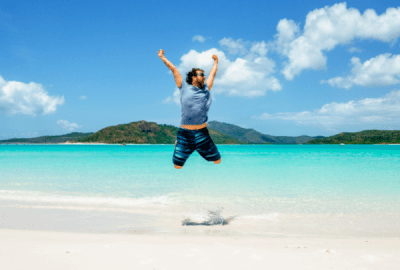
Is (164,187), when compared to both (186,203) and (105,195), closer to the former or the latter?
(105,195)

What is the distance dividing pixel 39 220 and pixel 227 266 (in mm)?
6792

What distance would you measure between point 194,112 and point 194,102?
13 cm

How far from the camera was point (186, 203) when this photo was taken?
38.8 ft

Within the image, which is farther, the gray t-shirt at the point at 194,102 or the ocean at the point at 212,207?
the ocean at the point at 212,207

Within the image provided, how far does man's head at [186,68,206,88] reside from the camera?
3.02 meters

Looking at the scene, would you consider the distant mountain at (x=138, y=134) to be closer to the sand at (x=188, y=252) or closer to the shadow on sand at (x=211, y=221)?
the shadow on sand at (x=211, y=221)

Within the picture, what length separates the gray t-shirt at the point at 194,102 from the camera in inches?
120

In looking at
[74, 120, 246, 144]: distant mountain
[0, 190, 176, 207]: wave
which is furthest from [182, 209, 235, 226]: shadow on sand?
[74, 120, 246, 144]: distant mountain

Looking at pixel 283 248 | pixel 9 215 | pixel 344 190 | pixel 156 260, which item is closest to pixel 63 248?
pixel 156 260

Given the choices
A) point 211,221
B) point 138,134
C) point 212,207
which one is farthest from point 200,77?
point 138,134

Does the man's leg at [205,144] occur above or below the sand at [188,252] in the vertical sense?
above

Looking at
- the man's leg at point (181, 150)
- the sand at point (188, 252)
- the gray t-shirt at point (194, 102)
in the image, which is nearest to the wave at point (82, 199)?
the sand at point (188, 252)

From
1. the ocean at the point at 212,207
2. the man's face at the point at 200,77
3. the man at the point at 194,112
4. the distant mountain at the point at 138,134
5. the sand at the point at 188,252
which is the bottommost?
the ocean at the point at 212,207

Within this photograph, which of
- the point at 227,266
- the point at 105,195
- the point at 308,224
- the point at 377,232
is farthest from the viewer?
the point at 105,195
